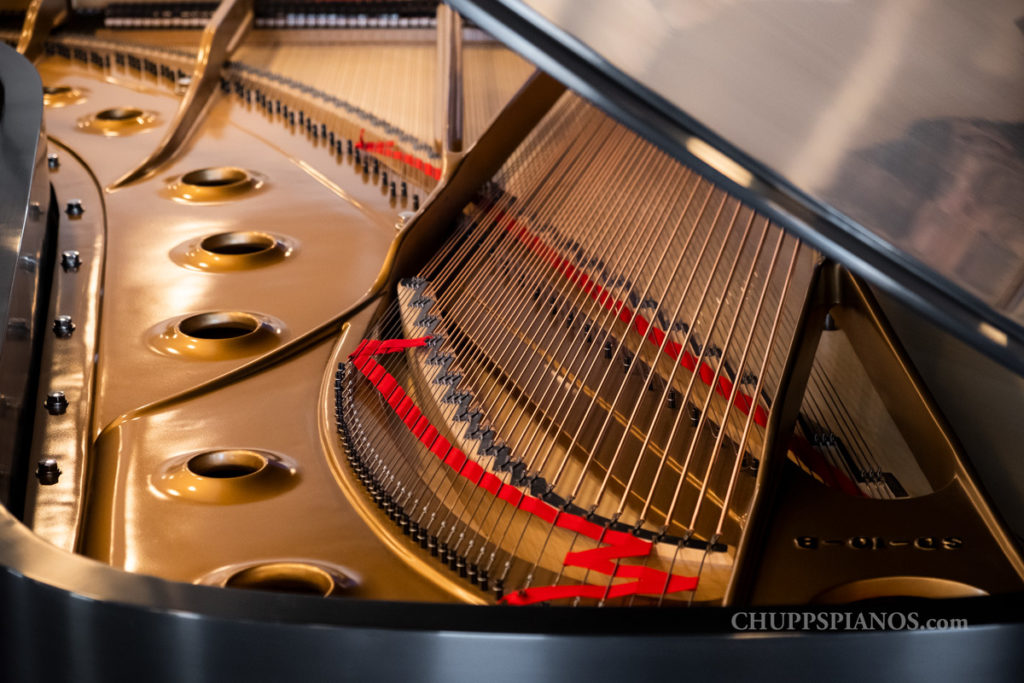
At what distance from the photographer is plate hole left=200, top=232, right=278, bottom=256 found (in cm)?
312

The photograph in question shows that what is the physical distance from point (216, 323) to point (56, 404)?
58 cm

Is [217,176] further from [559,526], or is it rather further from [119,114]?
[559,526]

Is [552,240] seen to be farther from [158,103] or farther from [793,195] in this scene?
[158,103]

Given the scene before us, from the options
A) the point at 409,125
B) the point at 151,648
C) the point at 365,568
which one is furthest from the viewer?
the point at 409,125

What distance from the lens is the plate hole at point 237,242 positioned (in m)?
3.12

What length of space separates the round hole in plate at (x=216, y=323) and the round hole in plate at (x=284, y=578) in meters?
0.96

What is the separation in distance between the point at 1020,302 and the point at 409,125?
3.28 metres

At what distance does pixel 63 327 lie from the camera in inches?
97.3

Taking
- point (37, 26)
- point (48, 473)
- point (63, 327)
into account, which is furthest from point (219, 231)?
point (37, 26)

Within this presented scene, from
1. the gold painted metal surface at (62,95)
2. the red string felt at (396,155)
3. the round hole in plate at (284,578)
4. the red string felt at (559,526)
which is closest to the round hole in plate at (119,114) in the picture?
the gold painted metal surface at (62,95)

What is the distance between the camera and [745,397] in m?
2.39

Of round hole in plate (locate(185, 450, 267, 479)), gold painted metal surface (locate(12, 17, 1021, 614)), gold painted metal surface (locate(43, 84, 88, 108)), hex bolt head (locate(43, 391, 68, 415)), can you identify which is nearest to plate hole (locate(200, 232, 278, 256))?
gold painted metal surface (locate(12, 17, 1021, 614))

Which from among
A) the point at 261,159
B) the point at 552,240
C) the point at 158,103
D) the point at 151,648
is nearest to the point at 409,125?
the point at 261,159

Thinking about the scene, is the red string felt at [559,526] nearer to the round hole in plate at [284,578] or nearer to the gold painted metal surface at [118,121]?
the round hole in plate at [284,578]
